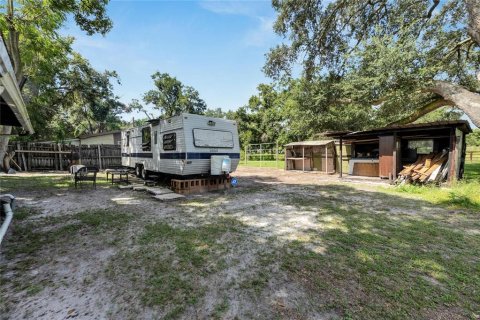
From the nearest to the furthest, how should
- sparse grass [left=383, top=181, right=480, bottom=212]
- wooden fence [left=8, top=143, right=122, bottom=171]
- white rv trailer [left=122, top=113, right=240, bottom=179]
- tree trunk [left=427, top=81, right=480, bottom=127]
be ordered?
sparse grass [left=383, top=181, right=480, bottom=212] < tree trunk [left=427, top=81, right=480, bottom=127] < white rv trailer [left=122, top=113, right=240, bottom=179] < wooden fence [left=8, top=143, right=122, bottom=171]

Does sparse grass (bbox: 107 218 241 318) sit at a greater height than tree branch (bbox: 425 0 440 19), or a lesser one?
lesser

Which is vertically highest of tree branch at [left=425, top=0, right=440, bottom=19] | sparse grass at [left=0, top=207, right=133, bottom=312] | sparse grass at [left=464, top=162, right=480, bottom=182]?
tree branch at [left=425, top=0, right=440, bottom=19]

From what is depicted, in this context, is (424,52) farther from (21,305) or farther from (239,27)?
(21,305)

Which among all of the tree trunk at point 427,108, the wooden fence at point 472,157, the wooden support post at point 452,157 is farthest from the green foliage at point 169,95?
the wooden fence at point 472,157

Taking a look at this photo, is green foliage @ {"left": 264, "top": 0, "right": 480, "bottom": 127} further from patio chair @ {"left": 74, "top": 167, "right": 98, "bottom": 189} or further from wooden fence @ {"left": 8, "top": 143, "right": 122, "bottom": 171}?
wooden fence @ {"left": 8, "top": 143, "right": 122, "bottom": 171}

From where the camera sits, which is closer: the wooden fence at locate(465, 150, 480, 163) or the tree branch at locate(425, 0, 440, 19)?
the tree branch at locate(425, 0, 440, 19)

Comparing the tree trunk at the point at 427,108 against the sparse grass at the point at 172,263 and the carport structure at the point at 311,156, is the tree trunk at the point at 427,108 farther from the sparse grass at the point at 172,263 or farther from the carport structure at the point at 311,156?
the sparse grass at the point at 172,263

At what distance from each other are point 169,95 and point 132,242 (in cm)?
3659

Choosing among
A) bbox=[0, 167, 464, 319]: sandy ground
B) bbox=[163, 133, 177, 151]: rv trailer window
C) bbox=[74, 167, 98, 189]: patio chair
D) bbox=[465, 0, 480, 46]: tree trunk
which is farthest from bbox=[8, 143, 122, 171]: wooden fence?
bbox=[465, 0, 480, 46]: tree trunk

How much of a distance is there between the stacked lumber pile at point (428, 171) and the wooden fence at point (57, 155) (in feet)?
59.6

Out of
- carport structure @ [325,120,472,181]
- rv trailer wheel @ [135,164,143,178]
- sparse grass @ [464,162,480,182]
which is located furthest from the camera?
rv trailer wheel @ [135,164,143,178]

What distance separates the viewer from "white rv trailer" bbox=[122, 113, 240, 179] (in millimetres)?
7441

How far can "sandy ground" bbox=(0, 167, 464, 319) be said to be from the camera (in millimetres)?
2135

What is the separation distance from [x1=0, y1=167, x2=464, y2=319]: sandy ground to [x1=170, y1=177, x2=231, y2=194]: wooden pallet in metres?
1.16
